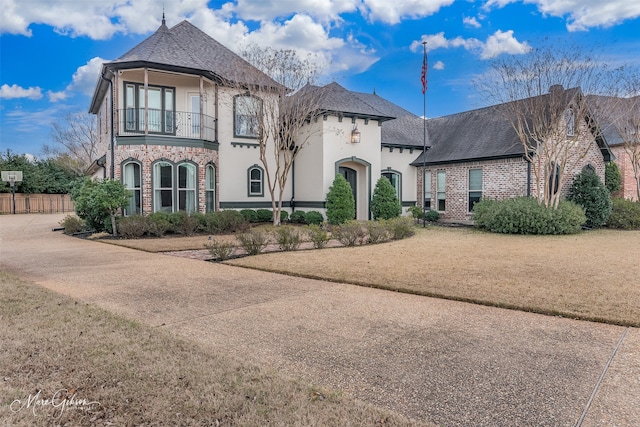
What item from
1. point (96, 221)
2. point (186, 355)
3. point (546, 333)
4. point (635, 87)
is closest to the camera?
point (186, 355)

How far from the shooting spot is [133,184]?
1552 centimetres

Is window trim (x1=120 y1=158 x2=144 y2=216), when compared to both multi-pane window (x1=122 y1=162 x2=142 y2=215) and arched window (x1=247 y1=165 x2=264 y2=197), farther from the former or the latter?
arched window (x1=247 y1=165 x2=264 y2=197)

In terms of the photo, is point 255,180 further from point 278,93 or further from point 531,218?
point 531,218

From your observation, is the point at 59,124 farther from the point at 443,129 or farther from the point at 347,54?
the point at 443,129

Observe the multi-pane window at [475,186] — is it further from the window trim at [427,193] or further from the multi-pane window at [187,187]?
the multi-pane window at [187,187]

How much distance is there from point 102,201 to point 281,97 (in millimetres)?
7567

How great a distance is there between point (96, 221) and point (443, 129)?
17.6 metres

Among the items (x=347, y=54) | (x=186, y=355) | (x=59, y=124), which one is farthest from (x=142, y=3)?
(x=59, y=124)

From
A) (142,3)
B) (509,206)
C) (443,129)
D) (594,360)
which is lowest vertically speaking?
(594,360)

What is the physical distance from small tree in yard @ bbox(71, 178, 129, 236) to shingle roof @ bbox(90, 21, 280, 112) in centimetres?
447

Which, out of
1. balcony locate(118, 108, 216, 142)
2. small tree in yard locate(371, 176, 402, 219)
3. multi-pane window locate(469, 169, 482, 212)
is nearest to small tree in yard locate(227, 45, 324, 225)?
balcony locate(118, 108, 216, 142)

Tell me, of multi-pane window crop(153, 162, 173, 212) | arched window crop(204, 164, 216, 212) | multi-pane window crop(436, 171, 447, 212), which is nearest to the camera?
multi-pane window crop(153, 162, 173, 212)

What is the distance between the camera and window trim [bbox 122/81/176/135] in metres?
16.0

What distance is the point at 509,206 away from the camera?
1528 cm
